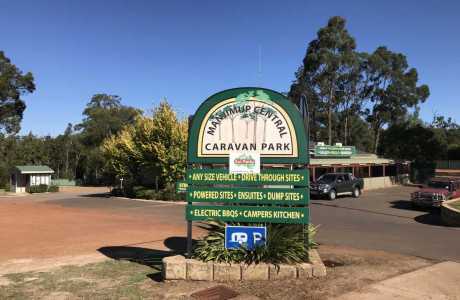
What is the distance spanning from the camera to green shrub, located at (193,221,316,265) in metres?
7.15

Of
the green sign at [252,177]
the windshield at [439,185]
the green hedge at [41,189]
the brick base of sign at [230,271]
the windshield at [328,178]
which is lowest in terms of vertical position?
the green hedge at [41,189]

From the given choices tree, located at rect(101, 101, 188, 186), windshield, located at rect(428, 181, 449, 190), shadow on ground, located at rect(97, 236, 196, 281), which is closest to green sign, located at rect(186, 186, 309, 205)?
shadow on ground, located at rect(97, 236, 196, 281)

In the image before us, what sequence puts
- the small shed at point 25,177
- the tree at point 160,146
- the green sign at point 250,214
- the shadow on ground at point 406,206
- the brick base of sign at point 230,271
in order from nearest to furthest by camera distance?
the brick base of sign at point 230,271, the green sign at point 250,214, the shadow on ground at point 406,206, the tree at point 160,146, the small shed at point 25,177

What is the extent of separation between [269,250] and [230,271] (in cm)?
77

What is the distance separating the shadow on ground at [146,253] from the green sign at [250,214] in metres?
1.29

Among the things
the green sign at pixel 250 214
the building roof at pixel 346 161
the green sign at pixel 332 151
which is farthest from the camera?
the green sign at pixel 332 151

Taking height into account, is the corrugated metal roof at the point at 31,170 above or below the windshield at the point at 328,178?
above

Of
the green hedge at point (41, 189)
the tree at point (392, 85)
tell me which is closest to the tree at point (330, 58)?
the tree at point (392, 85)

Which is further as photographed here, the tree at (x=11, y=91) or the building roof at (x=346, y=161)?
the tree at (x=11, y=91)

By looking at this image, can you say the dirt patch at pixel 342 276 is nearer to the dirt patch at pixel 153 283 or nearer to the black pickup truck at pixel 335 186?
the dirt patch at pixel 153 283

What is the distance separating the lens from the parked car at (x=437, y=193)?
21.1 metres

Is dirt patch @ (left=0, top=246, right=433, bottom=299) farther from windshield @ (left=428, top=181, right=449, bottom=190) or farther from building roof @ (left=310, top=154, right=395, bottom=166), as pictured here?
building roof @ (left=310, top=154, right=395, bottom=166)

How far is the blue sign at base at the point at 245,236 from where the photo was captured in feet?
23.9

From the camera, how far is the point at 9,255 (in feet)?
32.5
